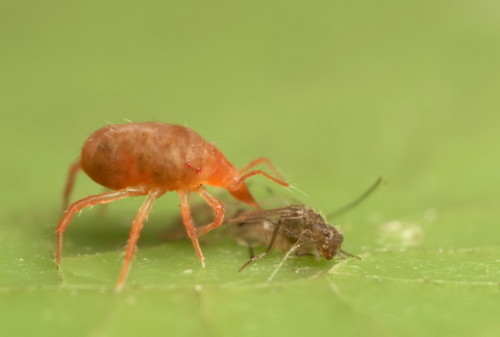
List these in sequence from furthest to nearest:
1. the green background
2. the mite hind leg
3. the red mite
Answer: the red mite → the mite hind leg → the green background

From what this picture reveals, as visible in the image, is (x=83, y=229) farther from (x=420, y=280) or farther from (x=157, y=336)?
(x=420, y=280)

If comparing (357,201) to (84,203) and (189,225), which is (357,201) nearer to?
(189,225)

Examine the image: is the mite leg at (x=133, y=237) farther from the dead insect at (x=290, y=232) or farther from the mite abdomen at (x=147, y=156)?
the dead insect at (x=290, y=232)

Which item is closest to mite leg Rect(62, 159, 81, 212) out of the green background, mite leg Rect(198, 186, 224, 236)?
the green background

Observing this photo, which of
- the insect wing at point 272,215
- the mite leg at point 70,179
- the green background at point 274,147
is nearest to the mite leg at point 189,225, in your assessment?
the green background at point 274,147

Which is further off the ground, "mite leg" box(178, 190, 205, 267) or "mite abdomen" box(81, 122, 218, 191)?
"mite abdomen" box(81, 122, 218, 191)

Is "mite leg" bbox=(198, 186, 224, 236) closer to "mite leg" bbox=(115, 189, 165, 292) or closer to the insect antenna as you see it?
"mite leg" bbox=(115, 189, 165, 292)
